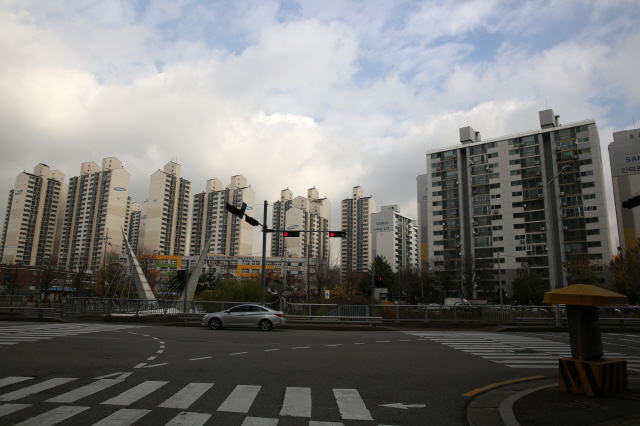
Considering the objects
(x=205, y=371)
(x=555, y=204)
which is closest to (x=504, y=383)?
(x=205, y=371)

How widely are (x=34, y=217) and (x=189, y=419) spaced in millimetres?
156026

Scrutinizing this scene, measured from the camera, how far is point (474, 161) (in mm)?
81188

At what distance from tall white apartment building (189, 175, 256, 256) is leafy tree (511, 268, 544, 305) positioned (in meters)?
91.7

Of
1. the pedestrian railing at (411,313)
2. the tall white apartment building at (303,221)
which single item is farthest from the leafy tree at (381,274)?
the tall white apartment building at (303,221)

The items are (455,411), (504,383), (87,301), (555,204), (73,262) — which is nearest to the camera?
(455,411)

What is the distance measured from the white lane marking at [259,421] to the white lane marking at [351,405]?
0.98m

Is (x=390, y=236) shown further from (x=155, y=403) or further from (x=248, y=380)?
(x=155, y=403)

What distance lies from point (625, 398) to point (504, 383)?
2.08m

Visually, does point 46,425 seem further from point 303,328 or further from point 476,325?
point 476,325

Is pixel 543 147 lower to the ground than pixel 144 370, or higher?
higher

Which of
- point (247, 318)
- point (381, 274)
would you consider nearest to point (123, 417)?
point (247, 318)

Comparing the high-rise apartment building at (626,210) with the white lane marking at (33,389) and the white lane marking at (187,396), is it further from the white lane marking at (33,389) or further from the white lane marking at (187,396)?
the white lane marking at (33,389)

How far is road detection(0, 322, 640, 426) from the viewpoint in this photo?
570cm

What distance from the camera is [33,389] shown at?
6.98 metres
